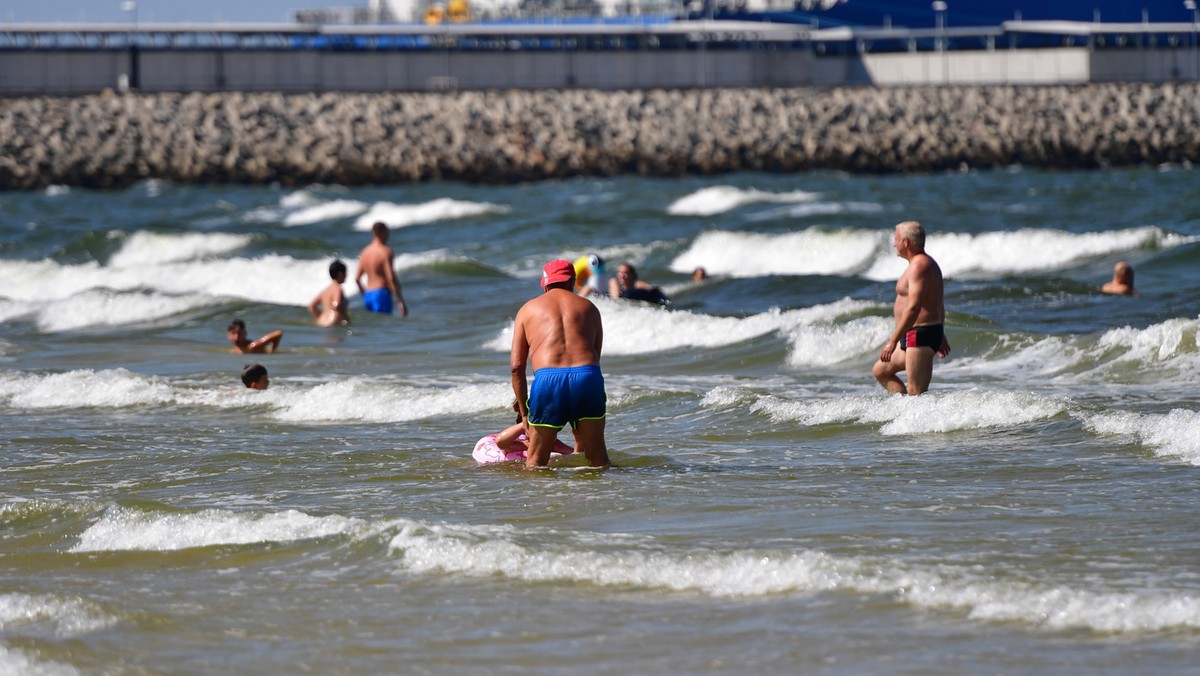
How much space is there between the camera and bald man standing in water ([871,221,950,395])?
34.0 feet

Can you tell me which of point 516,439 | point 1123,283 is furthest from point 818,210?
point 516,439

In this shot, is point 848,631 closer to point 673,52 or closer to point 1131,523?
point 1131,523

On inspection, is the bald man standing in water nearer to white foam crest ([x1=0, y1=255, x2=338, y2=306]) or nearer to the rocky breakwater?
white foam crest ([x1=0, y1=255, x2=338, y2=306])

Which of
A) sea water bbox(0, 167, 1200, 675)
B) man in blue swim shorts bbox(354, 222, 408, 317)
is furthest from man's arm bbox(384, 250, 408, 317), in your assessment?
sea water bbox(0, 167, 1200, 675)

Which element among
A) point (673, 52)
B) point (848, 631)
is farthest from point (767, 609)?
point (673, 52)

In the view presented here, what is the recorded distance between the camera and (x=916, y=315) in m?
10.4

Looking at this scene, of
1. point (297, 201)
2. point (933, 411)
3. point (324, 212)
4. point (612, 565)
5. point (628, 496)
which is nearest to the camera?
point (612, 565)

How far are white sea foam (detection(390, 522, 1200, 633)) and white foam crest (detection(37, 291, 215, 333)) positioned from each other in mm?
13698

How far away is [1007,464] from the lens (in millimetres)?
9133

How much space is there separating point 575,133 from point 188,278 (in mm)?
24211

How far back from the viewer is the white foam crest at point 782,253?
28125 mm

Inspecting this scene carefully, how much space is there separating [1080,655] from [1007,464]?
3.45 meters

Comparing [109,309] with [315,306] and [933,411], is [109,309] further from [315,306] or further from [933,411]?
[933,411]

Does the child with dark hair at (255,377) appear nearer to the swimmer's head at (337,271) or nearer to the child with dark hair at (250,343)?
the child with dark hair at (250,343)
